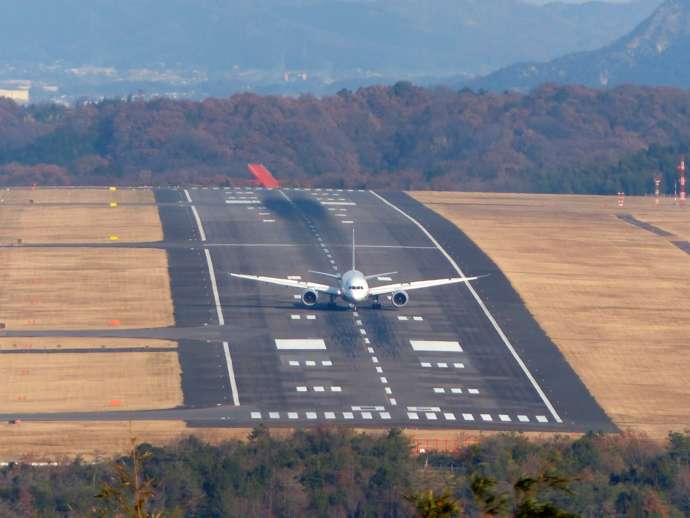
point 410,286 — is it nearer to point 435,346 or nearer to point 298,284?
point 298,284

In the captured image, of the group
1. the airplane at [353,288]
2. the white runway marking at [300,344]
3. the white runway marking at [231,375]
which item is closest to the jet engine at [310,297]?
the airplane at [353,288]

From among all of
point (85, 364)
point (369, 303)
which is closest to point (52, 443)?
point (85, 364)

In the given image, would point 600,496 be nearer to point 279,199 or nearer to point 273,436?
point 273,436

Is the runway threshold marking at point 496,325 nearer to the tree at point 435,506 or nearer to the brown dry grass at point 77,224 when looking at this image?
the brown dry grass at point 77,224

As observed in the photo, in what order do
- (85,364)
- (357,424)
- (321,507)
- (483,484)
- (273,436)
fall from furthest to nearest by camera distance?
(85,364), (357,424), (273,436), (321,507), (483,484)

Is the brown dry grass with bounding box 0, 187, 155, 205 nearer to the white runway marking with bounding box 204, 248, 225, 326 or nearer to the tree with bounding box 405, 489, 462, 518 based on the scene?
the white runway marking with bounding box 204, 248, 225, 326

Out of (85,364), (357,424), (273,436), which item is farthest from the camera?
(85,364)

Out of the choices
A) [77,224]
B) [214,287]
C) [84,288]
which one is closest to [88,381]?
[84,288]

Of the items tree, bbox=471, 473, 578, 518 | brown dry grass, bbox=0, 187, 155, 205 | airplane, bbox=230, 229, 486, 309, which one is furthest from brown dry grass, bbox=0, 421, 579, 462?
brown dry grass, bbox=0, 187, 155, 205
